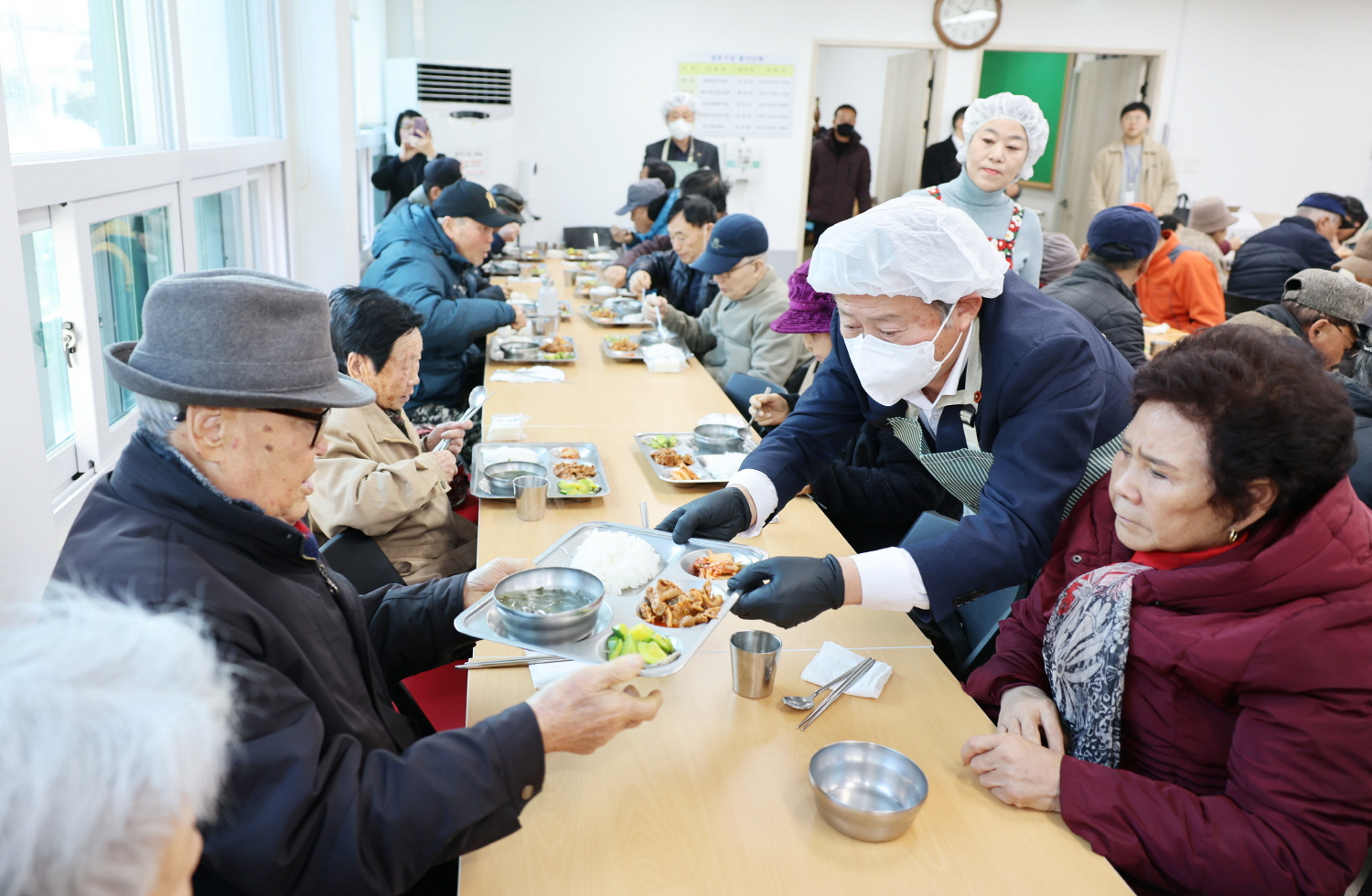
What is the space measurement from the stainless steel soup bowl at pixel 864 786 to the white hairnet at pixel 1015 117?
2.78 metres

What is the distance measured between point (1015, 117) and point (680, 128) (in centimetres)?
438

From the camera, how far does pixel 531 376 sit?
3.83m

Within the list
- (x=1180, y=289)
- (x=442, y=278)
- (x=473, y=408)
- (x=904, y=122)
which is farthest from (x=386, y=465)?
(x=904, y=122)

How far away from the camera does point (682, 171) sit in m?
7.51

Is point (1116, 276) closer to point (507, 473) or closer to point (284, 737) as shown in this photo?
point (507, 473)

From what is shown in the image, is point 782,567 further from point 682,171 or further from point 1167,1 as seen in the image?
point 1167,1

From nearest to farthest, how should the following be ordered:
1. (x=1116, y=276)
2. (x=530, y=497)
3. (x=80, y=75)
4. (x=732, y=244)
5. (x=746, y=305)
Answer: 1. (x=530, y=497)
2. (x=80, y=75)
3. (x=1116, y=276)
4. (x=732, y=244)
5. (x=746, y=305)

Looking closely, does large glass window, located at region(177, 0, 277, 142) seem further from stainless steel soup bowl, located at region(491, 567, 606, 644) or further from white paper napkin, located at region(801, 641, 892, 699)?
white paper napkin, located at region(801, 641, 892, 699)

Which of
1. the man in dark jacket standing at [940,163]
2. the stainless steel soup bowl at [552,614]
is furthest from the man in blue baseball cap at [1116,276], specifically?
the man in dark jacket standing at [940,163]

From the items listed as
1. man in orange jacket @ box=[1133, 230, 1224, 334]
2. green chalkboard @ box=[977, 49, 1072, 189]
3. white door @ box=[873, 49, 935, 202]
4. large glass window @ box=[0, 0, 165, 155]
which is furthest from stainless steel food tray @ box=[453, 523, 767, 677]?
green chalkboard @ box=[977, 49, 1072, 189]

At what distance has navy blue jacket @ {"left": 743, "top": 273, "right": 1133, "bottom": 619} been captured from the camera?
1.70 meters

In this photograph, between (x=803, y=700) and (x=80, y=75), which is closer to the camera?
(x=803, y=700)

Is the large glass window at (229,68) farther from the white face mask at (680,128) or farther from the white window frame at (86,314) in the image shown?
the white face mask at (680,128)

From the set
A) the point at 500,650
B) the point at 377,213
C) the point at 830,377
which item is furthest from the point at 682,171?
the point at 500,650
